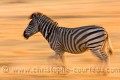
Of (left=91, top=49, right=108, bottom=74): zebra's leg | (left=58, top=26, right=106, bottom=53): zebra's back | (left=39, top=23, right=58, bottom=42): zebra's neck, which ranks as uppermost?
(left=39, top=23, right=58, bottom=42): zebra's neck

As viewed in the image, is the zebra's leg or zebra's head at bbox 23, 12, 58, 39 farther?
zebra's head at bbox 23, 12, 58, 39

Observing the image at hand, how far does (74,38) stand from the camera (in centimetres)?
874

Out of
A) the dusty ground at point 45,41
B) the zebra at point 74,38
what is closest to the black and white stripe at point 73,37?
the zebra at point 74,38

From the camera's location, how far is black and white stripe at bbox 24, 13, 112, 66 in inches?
333

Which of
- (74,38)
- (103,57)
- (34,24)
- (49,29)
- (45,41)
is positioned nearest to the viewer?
(103,57)

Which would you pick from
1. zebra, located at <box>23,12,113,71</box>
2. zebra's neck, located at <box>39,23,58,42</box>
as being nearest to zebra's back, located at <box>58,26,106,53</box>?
zebra, located at <box>23,12,113,71</box>

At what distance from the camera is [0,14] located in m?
22.3

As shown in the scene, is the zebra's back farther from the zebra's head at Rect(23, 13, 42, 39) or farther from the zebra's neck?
the zebra's head at Rect(23, 13, 42, 39)

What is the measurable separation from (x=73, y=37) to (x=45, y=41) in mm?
5106

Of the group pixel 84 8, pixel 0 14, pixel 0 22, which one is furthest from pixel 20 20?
pixel 84 8

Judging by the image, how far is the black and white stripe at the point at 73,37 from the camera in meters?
8.46

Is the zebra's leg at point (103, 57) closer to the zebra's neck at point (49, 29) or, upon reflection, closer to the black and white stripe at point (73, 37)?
the black and white stripe at point (73, 37)

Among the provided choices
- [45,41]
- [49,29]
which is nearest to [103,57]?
[49,29]

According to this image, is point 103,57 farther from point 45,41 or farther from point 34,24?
point 45,41
